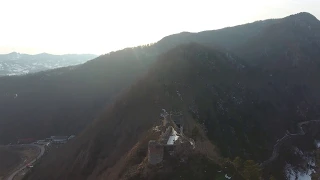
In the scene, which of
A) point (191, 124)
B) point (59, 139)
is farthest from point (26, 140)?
point (191, 124)

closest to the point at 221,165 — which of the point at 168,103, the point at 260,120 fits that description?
the point at 168,103

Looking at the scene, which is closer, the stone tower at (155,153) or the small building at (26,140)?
the stone tower at (155,153)

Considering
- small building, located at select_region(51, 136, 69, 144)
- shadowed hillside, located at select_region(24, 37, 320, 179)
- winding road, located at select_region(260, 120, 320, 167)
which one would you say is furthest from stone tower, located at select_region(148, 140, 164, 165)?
small building, located at select_region(51, 136, 69, 144)

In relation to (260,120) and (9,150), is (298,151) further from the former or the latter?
(9,150)

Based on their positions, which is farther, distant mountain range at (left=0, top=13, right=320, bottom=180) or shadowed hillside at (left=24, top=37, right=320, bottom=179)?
shadowed hillside at (left=24, top=37, right=320, bottom=179)

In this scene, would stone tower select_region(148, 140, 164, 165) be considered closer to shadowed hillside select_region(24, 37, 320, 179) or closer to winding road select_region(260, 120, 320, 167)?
shadowed hillside select_region(24, 37, 320, 179)

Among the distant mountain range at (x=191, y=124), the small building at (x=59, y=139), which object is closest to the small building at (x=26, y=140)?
the distant mountain range at (x=191, y=124)

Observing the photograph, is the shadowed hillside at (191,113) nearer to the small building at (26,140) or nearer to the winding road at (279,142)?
the winding road at (279,142)

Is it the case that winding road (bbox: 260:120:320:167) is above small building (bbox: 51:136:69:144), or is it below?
below
